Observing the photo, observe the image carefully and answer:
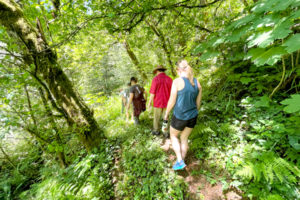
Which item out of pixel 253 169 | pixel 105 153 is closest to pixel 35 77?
pixel 105 153

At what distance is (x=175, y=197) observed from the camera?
216 cm

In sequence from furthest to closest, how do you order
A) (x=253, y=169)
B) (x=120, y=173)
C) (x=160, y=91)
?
1. (x=160, y=91)
2. (x=120, y=173)
3. (x=253, y=169)

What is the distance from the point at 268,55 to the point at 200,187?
2.50m

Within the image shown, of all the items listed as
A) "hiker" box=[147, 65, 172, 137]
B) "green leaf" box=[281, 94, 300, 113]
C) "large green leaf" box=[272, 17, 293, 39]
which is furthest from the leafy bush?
"large green leaf" box=[272, 17, 293, 39]

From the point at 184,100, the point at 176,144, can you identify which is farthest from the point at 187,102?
the point at 176,144

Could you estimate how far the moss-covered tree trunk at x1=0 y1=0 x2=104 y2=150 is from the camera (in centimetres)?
266

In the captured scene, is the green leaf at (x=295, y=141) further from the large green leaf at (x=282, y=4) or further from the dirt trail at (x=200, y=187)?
the large green leaf at (x=282, y=4)

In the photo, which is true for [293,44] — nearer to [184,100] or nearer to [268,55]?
[268,55]

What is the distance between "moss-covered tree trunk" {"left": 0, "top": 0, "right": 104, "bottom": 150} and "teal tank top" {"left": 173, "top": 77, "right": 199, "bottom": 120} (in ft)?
9.39

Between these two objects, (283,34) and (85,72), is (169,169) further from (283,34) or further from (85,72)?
(85,72)

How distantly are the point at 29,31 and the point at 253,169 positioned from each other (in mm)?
5423

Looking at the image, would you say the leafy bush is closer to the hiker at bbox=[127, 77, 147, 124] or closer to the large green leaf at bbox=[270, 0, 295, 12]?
the hiker at bbox=[127, 77, 147, 124]

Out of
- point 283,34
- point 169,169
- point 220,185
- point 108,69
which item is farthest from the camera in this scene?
point 108,69

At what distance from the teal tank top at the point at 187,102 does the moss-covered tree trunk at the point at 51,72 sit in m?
2.86
